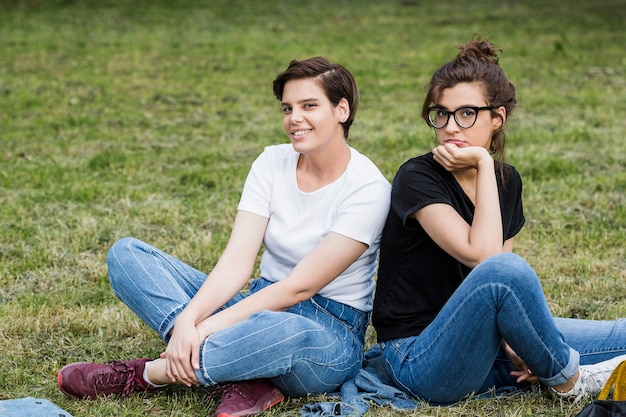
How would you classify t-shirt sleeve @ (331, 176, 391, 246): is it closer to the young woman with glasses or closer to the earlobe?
the young woman with glasses

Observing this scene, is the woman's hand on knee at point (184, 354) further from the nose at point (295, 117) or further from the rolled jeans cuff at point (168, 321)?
the nose at point (295, 117)

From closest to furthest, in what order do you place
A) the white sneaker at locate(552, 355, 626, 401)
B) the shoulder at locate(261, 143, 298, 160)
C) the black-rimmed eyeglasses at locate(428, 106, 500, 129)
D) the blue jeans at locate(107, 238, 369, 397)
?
the blue jeans at locate(107, 238, 369, 397)
the white sneaker at locate(552, 355, 626, 401)
the black-rimmed eyeglasses at locate(428, 106, 500, 129)
the shoulder at locate(261, 143, 298, 160)

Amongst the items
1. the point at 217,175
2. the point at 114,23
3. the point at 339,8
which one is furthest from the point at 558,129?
the point at 339,8

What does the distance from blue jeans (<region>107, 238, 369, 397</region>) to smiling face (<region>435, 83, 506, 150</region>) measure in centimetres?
82

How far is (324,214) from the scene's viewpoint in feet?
11.9

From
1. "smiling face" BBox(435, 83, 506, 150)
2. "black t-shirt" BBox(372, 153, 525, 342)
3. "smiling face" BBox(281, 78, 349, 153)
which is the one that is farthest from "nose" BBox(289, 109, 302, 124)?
"smiling face" BBox(435, 83, 506, 150)

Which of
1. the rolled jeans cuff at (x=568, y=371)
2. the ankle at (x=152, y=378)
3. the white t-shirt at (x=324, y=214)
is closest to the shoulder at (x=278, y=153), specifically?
the white t-shirt at (x=324, y=214)

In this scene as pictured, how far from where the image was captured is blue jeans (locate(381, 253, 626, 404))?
10.2 ft

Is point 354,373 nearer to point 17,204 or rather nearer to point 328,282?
point 328,282

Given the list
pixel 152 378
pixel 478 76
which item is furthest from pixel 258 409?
pixel 478 76

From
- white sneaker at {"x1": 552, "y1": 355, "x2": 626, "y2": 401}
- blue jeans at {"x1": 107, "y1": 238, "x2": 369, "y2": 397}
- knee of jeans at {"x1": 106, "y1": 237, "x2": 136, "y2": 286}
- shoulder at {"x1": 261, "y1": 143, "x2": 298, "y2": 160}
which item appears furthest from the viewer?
shoulder at {"x1": 261, "y1": 143, "x2": 298, "y2": 160}

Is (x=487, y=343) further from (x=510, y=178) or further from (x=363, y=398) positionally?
(x=510, y=178)

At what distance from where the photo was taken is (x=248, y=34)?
15.8 m

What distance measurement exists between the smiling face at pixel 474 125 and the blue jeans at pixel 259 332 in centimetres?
82
